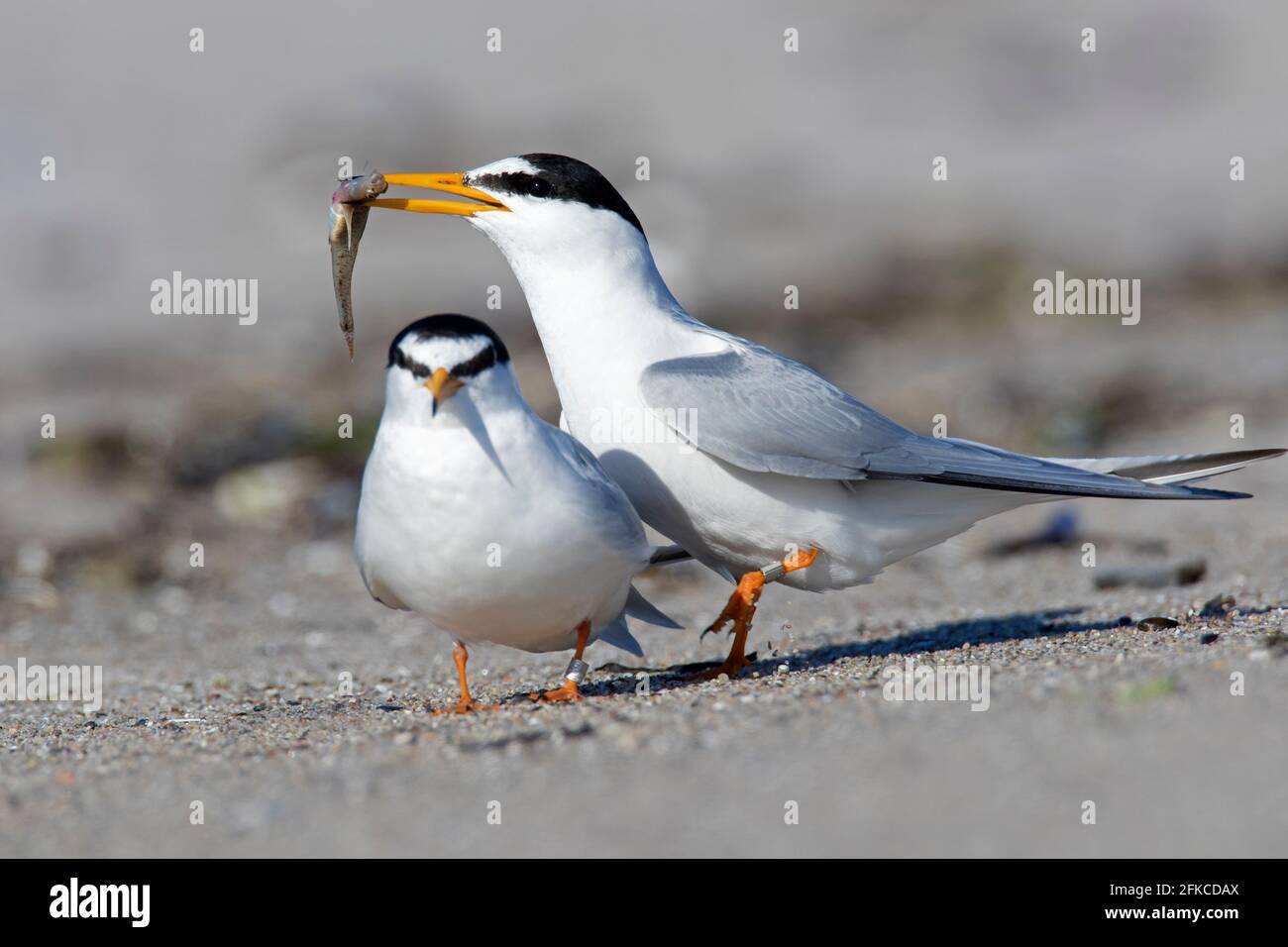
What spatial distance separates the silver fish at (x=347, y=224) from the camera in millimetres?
5145

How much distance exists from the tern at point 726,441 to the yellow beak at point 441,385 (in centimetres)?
88

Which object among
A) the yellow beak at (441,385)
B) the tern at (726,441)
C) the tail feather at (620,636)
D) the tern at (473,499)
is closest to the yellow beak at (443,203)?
the tern at (726,441)

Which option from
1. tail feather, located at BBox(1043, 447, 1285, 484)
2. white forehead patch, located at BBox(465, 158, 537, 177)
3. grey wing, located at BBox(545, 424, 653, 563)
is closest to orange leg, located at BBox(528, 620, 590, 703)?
grey wing, located at BBox(545, 424, 653, 563)

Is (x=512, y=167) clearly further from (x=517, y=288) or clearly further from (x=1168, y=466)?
(x=517, y=288)

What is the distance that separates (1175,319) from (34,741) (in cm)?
1084

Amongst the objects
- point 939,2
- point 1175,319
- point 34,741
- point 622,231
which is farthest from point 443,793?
point 939,2

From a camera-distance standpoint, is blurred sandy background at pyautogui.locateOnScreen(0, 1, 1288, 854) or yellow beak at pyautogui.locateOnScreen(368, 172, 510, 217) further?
blurred sandy background at pyautogui.locateOnScreen(0, 1, 1288, 854)

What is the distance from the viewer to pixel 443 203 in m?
5.09

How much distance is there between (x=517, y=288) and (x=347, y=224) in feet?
Answer: 26.3

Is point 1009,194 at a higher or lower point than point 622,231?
higher

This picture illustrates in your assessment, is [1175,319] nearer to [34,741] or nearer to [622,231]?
[622,231]

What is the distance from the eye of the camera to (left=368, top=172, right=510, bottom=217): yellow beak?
4.99m

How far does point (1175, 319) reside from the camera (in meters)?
13.1

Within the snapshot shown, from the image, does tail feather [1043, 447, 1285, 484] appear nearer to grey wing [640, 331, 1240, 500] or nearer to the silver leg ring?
grey wing [640, 331, 1240, 500]
